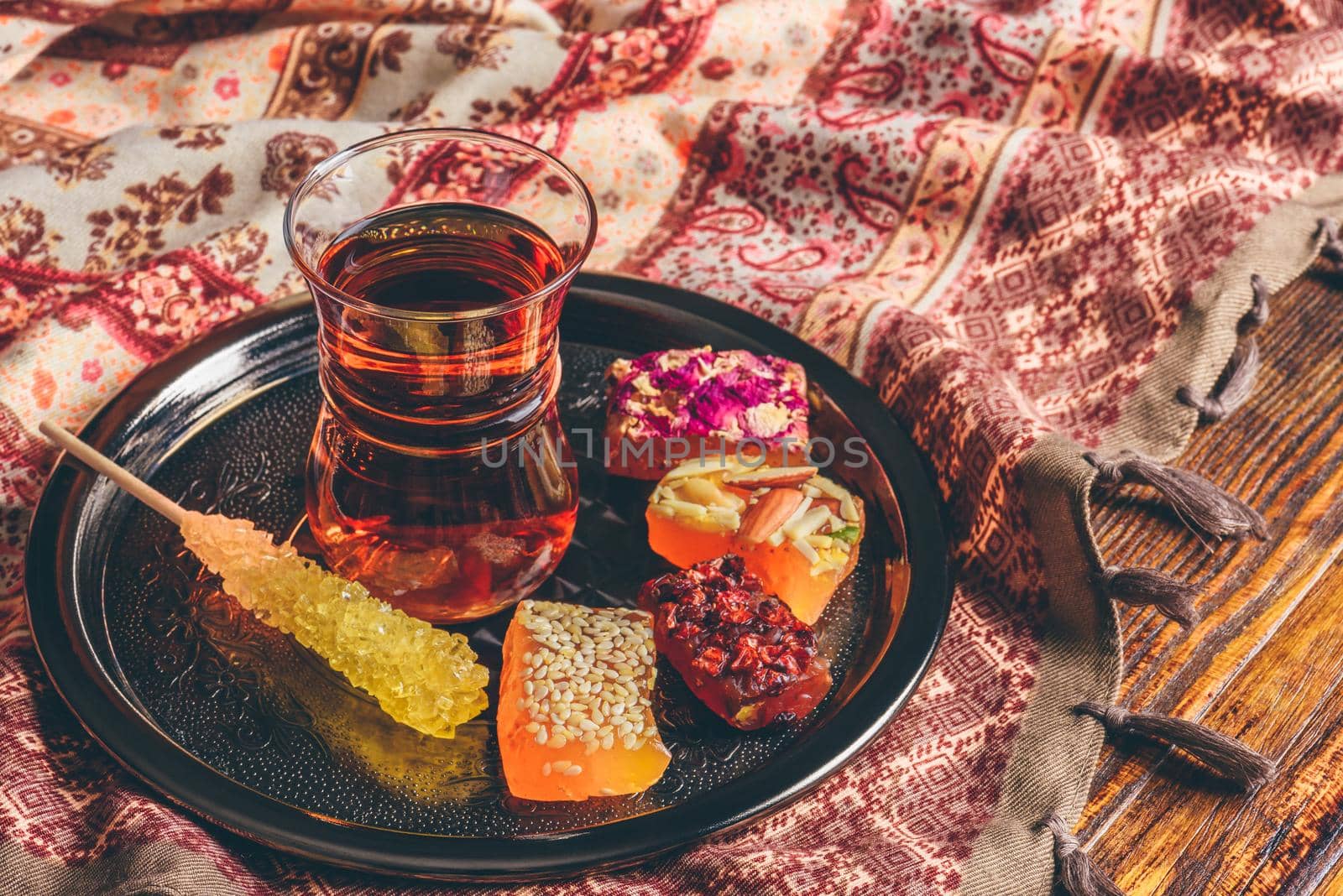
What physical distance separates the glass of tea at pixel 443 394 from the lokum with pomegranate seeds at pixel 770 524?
0.39 feet

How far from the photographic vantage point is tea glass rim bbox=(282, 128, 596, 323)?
1.05m

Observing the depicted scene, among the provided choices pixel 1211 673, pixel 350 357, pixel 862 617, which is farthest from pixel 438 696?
pixel 1211 673

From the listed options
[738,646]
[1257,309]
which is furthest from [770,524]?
[1257,309]

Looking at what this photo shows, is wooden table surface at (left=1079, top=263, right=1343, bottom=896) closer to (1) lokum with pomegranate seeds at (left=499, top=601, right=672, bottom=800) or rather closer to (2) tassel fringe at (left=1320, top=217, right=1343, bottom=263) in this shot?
(2) tassel fringe at (left=1320, top=217, right=1343, bottom=263)

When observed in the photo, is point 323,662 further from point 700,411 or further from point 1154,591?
point 1154,591

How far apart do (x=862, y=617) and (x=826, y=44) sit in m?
1.16

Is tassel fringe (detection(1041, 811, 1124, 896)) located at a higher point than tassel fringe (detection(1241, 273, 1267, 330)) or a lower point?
lower

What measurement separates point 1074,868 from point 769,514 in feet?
1.43

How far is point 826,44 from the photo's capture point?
6.89 feet

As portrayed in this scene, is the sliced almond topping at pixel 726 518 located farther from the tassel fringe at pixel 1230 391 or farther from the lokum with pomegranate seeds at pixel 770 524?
the tassel fringe at pixel 1230 391

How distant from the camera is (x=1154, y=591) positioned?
1.26 meters

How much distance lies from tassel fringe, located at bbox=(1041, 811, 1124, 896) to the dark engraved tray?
185 millimetres

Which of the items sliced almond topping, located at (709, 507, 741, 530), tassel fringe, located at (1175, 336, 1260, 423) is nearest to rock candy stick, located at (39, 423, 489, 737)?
sliced almond topping, located at (709, 507, 741, 530)

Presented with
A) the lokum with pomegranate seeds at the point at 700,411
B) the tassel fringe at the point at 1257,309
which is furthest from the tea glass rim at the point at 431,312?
the tassel fringe at the point at 1257,309
